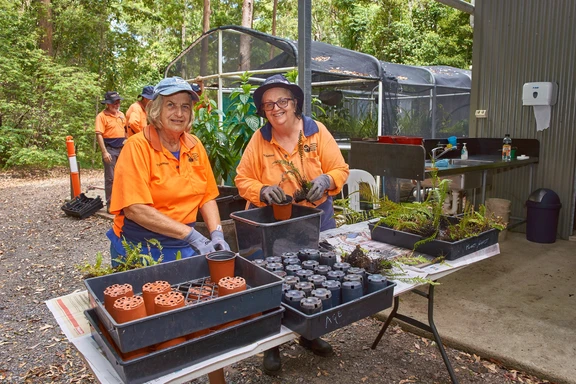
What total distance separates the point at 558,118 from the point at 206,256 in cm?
508

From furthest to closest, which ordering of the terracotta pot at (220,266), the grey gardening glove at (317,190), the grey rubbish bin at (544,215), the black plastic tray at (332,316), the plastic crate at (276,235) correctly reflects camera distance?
the grey rubbish bin at (544,215)
the grey gardening glove at (317,190)
the plastic crate at (276,235)
the terracotta pot at (220,266)
the black plastic tray at (332,316)

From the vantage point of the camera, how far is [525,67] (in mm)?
5426

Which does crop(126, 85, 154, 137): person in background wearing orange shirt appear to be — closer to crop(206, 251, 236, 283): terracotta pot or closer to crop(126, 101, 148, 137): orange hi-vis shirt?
crop(126, 101, 148, 137): orange hi-vis shirt

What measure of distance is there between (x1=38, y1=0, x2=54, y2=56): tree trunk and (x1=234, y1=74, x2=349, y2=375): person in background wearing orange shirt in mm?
12034

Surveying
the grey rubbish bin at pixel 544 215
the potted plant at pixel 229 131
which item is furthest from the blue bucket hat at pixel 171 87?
the grey rubbish bin at pixel 544 215

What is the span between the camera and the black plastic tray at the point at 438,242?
200 cm

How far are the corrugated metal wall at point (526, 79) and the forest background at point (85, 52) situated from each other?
8.33 metres

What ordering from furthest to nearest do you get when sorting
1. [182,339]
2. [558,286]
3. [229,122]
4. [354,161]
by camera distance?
[354,161] → [229,122] → [558,286] → [182,339]

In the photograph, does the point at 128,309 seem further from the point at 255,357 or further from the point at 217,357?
the point at 255,357

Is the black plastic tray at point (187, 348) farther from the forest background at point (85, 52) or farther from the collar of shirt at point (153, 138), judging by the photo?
the forest background at point (85, 52)

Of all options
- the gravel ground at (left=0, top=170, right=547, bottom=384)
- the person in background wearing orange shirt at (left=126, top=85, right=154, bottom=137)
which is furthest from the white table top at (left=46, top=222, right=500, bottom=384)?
the person in background wearing orange shirt at (left=126, top=85, right=154, bottom=137)

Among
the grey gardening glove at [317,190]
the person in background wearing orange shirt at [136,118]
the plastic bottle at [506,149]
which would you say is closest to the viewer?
the grey gardening glove at [317,190]

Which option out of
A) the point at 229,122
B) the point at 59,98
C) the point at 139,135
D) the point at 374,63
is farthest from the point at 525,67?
the point at 59,98

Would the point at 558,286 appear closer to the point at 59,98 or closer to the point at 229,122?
the point at 229,122
